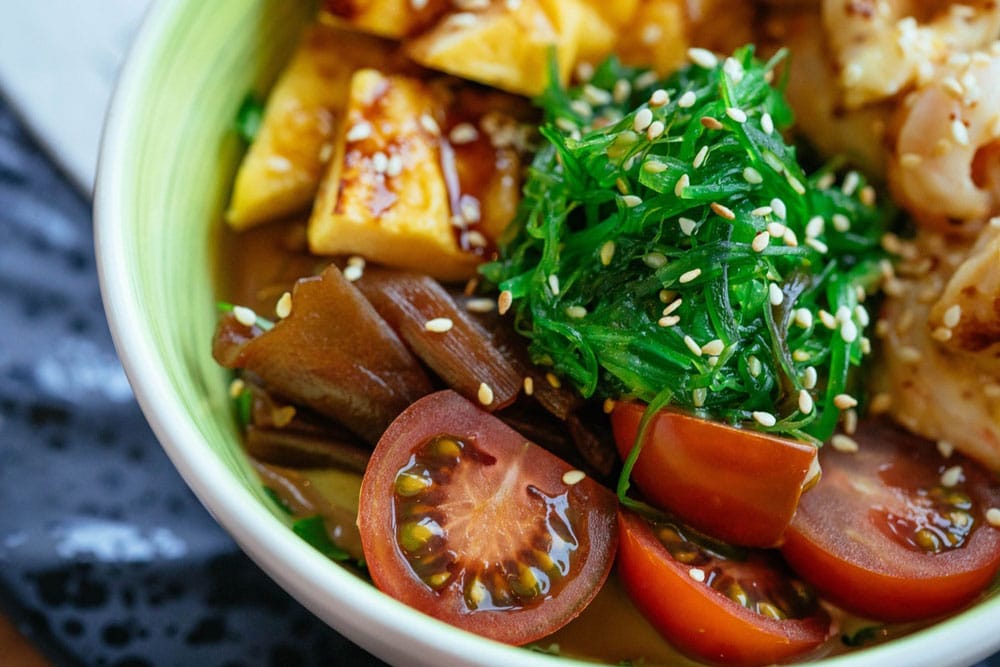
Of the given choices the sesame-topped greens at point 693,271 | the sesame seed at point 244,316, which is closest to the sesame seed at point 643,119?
the sesame-topped greens at point 693,271

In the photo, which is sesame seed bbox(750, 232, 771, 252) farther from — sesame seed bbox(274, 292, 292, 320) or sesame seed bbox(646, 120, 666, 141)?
sesame seed bbox(274, 292, 292, 320)

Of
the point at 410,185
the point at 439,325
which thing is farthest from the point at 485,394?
the point at 410,185

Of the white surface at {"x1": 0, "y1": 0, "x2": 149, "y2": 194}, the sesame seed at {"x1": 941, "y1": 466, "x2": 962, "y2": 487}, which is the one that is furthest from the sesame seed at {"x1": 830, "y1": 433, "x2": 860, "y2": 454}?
the white surface at {"x1": 0, "y1": 0, "x2": 149, "y2": 194}

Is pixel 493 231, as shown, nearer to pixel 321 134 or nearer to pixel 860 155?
pixel 321 134

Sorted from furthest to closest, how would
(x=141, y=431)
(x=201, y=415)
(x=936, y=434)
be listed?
(x=141, y=431) < (x=936, y=434) < (x=201, y=415)

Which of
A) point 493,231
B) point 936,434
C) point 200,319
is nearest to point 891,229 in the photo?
point 936,434

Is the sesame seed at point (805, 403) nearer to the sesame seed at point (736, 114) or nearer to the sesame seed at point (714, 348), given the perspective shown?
the sesame seed at point (714, 348)

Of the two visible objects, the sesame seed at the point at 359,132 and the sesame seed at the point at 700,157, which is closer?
the sesame seed at the point at 700,157
